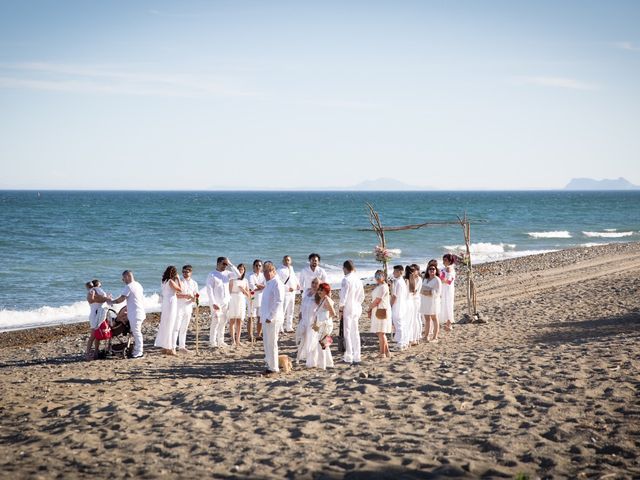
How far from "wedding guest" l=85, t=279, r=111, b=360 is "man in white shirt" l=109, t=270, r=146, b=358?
0.22 m

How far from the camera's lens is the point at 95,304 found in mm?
13125

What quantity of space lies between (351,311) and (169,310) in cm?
379

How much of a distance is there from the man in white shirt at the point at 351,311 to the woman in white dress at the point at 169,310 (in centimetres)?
351

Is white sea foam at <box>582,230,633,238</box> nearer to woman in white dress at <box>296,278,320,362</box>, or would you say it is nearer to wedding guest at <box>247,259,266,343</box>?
wedding guest at <box>247,259,266,343</box>

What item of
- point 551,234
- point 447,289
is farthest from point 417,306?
point 551,234

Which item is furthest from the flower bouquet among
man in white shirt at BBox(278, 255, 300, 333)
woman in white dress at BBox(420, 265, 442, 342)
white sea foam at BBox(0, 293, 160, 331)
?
Result: white sea foam at BBox(0, 293, 160, 331)

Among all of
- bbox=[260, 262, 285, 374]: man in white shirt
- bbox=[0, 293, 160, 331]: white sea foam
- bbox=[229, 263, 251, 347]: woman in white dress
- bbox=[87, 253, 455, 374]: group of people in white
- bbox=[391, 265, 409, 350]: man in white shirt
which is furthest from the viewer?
bbox=[0, 293, 160, 331]: white sea foam

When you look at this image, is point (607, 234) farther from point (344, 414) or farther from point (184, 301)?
point (344, 414)

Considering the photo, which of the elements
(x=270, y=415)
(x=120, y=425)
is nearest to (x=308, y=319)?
(x=270, y=415)

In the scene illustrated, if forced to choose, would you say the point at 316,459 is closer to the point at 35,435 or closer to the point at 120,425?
the point at 120,425

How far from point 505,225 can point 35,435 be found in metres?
61.0

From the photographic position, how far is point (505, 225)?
65.1 meters

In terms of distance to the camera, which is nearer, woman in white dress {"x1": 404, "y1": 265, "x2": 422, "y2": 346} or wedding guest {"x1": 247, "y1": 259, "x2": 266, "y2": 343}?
woman in white dress {"x1": 404, "y1": 265, "x2": 422, "y2": 346}

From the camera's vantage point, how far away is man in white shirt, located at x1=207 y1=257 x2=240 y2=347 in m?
14.2
